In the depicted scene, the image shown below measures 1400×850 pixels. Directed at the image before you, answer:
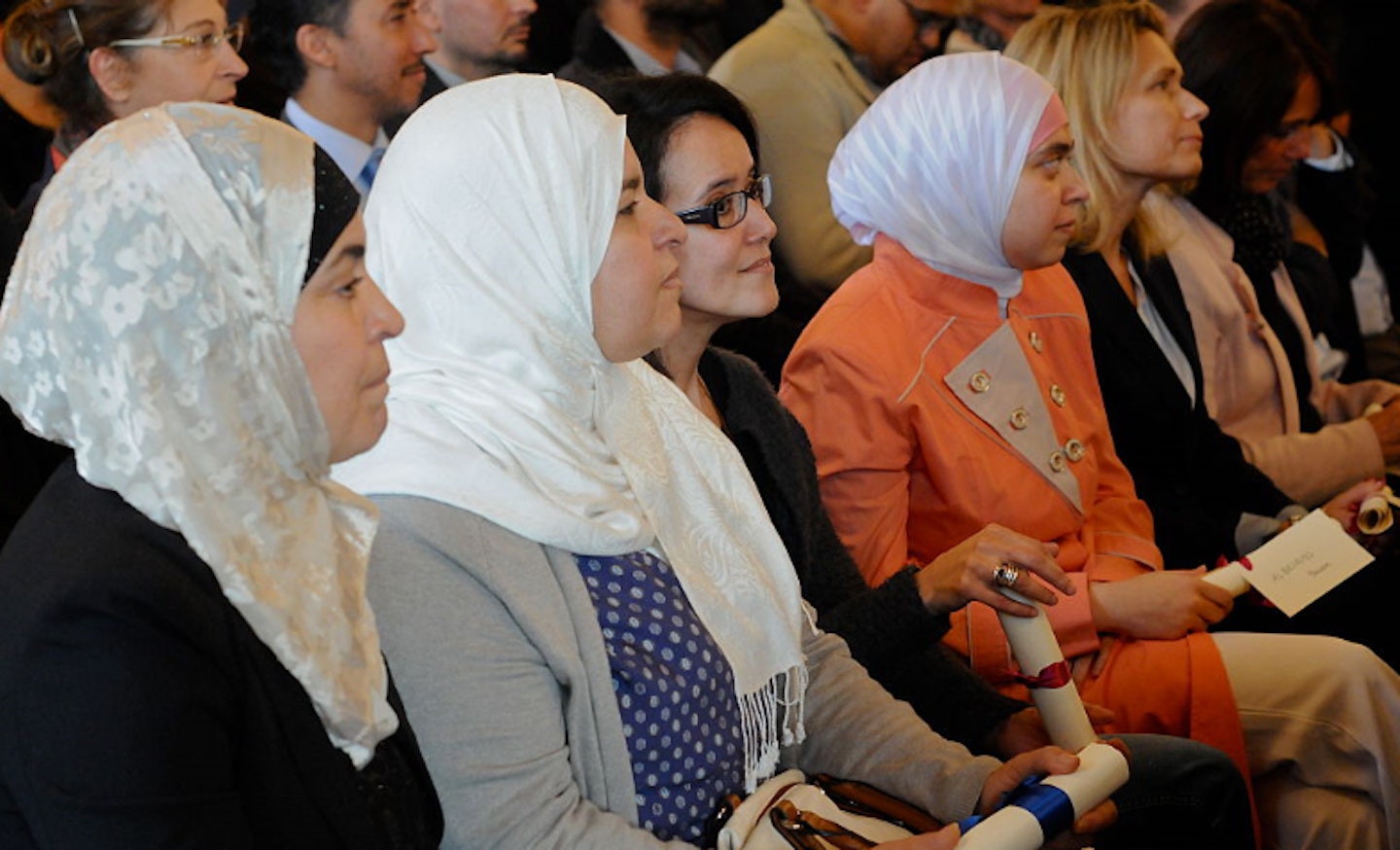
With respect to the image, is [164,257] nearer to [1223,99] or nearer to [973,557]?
[973,557]

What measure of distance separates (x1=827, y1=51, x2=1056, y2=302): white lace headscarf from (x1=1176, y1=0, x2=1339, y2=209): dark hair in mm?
981

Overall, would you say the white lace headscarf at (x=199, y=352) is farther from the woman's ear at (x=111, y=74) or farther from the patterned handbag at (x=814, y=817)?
the woman's ear at (x=111, y=74)

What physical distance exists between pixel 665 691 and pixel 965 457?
90 centimetres

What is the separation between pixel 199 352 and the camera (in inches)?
50.3

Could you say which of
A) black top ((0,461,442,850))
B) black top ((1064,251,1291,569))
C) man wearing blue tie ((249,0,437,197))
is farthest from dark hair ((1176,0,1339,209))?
black top ((0,461,442,850))

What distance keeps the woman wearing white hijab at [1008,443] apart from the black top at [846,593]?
Answer: 0.41 ft

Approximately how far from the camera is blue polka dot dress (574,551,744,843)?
67.7 inches

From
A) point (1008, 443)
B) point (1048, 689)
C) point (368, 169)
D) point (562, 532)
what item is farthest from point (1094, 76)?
point (562, 532)

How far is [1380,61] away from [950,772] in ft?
15.4

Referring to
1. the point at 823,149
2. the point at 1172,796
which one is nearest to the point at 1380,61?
the point at 823,149

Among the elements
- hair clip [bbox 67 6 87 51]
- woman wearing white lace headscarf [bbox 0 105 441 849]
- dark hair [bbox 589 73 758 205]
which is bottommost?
hair clip [bbox 67 6 87 51]

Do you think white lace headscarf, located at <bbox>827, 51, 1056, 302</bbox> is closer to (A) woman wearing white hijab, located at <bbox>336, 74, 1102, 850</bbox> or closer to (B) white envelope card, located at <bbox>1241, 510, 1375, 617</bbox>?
(B) white envelope card, located at <bbox>1241, 510, 1375, 617</bbox>

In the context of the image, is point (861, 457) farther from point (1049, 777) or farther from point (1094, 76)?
point (1094, 76)

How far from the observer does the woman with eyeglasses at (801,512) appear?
86.7 inches
